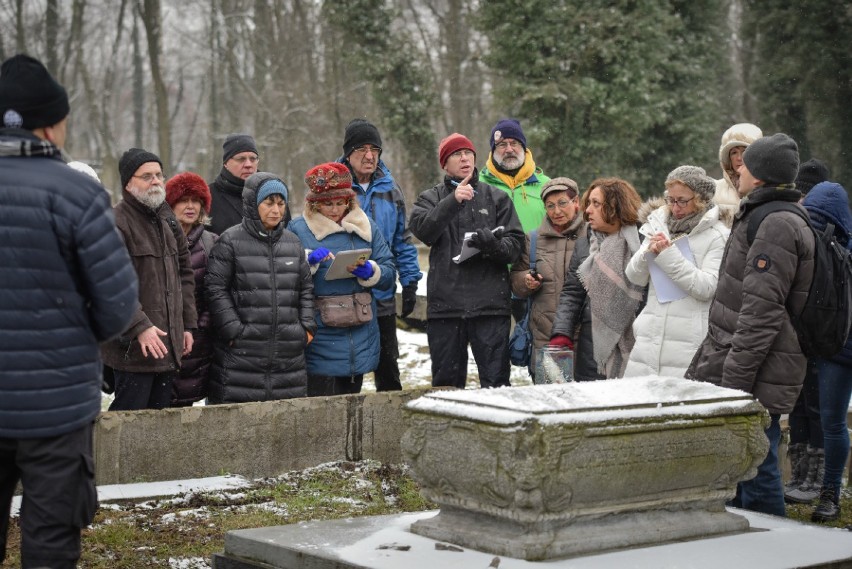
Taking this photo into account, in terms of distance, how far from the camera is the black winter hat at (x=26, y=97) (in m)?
4.57

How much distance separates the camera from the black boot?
677cm

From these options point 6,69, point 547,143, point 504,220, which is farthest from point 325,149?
point 6,69

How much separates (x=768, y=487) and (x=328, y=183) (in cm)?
342

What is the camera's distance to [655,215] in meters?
7.13

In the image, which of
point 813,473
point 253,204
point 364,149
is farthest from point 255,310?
point 813,473

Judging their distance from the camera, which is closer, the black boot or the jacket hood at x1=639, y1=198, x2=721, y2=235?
the black boot

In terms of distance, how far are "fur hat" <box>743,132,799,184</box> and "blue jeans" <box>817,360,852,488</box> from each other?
1.27m

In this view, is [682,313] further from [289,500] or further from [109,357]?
[109,357]

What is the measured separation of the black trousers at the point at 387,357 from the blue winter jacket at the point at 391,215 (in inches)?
12.3

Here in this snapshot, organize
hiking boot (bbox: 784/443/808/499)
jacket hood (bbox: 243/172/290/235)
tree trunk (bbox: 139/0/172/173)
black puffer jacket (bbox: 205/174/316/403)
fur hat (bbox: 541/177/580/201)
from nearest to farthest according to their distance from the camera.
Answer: hiking boot (bbox: 784/443/808/499), black puffer jacket (bbox: 205/174/316/403), jacket hood (bbox: 243/172/290/235), fur hat (bbox: 541/177/580/201), tree trunk (bbox: 139/0/172/173)

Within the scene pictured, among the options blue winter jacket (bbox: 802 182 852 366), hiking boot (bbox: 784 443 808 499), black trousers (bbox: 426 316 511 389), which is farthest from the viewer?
black trousers (bbox: 426 316 511 389)

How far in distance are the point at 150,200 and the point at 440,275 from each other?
2.00 m

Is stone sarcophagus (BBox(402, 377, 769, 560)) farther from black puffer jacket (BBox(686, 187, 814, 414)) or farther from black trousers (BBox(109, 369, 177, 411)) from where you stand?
black trousers (BBox(109, 369, 177, 411))

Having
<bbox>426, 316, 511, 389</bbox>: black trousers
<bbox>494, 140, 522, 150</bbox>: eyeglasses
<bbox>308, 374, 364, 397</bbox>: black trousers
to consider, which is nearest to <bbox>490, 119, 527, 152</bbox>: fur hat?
<bbox>494, 140, 522, 150</bbox>: eyeglasses
